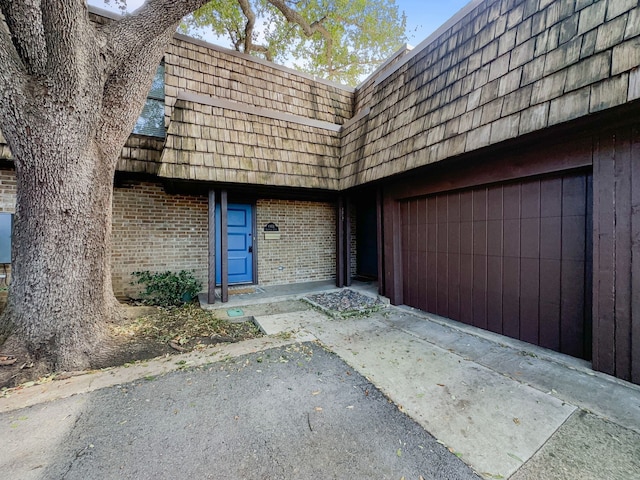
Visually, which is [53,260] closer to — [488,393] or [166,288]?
[166,288]

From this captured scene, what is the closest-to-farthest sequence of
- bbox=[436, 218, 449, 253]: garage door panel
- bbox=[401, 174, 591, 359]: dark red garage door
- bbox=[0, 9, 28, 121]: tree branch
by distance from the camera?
bbox=[0, 9, 28, 121]: tree branch, bbox=[401, 174, 591, 359]: dark red garage door, bbox=[436, 218, 449, 253]: garage door panel

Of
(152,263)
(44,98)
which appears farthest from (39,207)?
(152,263)

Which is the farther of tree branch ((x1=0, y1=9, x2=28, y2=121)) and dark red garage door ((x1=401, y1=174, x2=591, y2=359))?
dark red garage door ((x1=401, y1=174, x2=591, y2=359))

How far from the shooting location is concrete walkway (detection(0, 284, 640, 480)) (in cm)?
177

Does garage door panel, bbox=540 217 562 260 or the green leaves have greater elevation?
the green leaves

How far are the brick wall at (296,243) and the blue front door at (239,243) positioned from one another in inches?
9.3

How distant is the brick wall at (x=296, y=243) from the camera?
23.0 ft

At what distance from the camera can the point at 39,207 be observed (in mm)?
2906

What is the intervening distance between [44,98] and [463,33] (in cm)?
514

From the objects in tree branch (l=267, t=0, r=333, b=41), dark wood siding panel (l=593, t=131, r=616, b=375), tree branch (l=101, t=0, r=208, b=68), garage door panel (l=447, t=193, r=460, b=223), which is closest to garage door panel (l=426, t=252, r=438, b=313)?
garage door panel (l=447, t=193, r=460, b=223)

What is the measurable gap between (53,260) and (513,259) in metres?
5.34

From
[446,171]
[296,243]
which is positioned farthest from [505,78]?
[296,243]

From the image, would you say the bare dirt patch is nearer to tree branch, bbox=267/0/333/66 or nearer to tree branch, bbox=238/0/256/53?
tree branch, bbox=267/0/333/66

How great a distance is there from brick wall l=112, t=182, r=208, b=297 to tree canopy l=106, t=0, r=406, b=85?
6.44 m
